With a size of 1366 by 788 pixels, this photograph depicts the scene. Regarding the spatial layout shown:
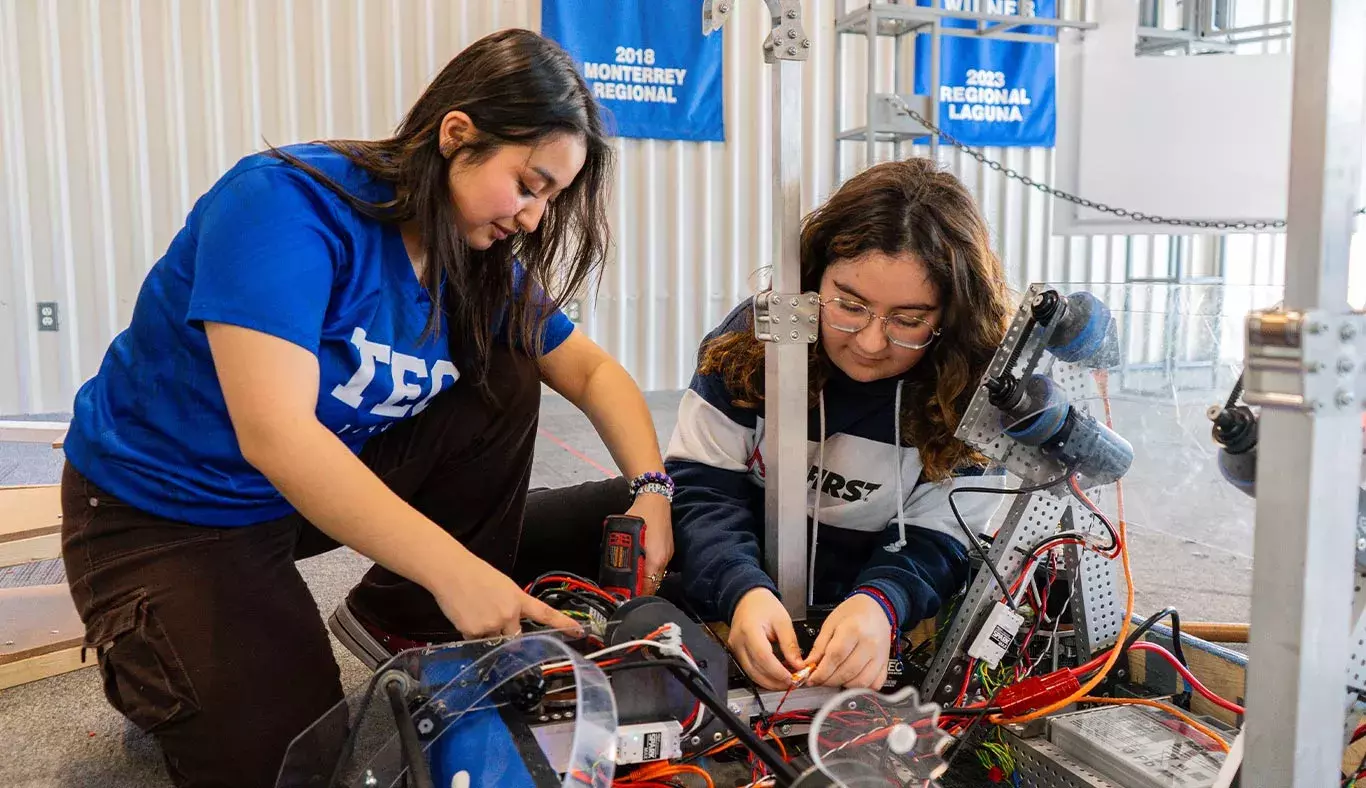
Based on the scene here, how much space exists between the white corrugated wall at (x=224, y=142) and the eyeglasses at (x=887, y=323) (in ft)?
10.8

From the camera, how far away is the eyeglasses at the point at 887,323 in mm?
1248

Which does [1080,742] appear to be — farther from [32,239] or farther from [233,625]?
[32,239]

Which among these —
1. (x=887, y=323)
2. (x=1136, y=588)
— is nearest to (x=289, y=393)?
(x=887, y=323)

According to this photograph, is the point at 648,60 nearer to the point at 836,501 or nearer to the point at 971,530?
the point at 836,501

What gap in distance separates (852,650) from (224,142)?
3696 millimetres

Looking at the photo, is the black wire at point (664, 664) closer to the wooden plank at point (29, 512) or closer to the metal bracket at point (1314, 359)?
the metal bracket at point (1314, 359)

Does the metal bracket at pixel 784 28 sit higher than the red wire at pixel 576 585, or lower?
higher

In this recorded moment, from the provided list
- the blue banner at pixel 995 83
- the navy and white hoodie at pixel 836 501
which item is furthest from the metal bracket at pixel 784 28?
the blue banner at pixel 995 83

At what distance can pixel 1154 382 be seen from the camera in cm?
133

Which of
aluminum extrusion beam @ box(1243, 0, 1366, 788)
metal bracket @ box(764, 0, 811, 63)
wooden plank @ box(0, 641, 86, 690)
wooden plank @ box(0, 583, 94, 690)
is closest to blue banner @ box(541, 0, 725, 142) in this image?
wooden plank @ box(0, 583, 94, 690)

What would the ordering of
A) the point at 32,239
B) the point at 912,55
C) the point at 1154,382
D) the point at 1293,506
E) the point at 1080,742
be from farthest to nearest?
the point at 912,55 < the point at 32,239 < the point at 1154,382 < the point at 1080,742 < the point at 1293,506

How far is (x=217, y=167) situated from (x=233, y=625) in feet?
10.7

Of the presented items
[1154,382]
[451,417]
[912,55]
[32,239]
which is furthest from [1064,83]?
[32,239]

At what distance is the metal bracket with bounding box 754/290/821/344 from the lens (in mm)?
1178
